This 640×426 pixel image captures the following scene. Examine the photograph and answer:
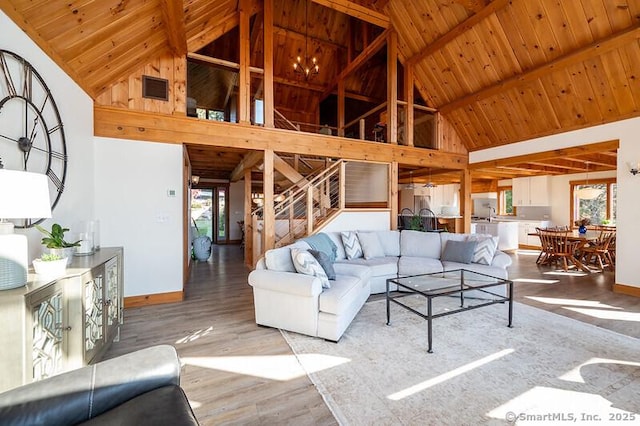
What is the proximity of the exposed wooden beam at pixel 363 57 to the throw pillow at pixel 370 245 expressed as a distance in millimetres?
4360

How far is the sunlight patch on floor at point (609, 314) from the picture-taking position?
342cm

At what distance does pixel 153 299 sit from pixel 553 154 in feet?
24.4

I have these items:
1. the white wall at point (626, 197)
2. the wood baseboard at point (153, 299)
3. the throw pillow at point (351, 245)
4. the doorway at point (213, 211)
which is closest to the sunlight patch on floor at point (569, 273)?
the white wall at point (626, 197)

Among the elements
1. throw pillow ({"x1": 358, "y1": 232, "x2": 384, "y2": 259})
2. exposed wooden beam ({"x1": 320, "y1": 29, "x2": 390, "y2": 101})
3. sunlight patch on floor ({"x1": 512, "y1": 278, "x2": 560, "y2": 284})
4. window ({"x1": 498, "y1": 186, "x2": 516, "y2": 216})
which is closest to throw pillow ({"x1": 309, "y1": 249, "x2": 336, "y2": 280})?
throw pillow ({"x1": 358, "y1": 232, "x2": 384, "y2": 259})

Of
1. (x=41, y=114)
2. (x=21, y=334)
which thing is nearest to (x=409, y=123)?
(x=41, y=114)

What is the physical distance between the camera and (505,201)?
35.2 feet

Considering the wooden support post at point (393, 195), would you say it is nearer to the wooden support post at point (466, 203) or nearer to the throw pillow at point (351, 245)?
the throw pillow at point (351, 245)

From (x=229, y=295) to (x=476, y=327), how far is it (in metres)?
3.36

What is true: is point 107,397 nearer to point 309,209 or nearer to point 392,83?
point 309,209

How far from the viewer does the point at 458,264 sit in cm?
441

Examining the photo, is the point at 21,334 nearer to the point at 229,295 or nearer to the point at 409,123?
the point at 229,295

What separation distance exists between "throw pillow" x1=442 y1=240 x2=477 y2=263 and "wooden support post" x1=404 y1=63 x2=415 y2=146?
266 centimetres

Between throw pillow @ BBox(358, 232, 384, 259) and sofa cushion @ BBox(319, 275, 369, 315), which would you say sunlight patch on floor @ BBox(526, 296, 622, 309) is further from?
sofa cushion @ BBox(319, 275, 369, 315)

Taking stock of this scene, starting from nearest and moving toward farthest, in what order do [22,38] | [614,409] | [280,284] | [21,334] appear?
[21,334] → [614,409] → [22,38] → [280,284]
